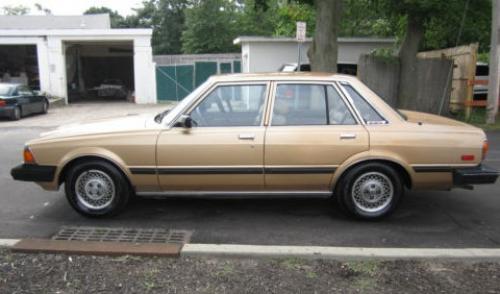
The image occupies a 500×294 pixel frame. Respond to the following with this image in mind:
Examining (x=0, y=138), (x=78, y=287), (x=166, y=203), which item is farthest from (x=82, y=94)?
(x=78, y=287)

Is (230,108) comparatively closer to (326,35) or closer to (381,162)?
(381,162)

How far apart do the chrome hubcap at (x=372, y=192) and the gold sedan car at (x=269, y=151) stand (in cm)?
1

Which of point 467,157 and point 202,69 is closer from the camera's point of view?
point 467,157

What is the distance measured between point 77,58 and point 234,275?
3154 centimetres

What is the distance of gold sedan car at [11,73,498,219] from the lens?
5.09 meters

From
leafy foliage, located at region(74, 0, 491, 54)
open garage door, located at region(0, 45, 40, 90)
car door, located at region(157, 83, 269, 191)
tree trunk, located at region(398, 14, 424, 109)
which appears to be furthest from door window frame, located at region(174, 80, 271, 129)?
open garage door, located at region(0, 45, 40, 90)

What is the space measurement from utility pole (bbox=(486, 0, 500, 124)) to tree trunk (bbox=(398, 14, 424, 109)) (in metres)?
2.16

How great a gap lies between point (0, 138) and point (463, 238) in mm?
11245

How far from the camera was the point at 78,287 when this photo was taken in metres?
3.73

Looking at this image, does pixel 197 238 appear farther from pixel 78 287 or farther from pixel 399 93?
pixel 399 93

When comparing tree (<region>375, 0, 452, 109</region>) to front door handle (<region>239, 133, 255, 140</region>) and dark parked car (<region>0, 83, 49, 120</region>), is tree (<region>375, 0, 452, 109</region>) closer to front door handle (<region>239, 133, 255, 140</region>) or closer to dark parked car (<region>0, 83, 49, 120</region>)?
front door handle (<region>239, 133, 255, 140</region>)

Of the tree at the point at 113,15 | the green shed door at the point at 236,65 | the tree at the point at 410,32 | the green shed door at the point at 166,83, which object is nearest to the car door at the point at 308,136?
the tree at the point at 410,32

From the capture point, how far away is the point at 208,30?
42812 millimetres

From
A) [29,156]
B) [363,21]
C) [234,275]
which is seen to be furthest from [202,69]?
[234,275]
